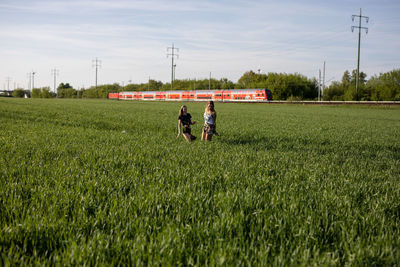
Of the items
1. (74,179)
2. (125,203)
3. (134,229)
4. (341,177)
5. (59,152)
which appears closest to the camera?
(134,229)

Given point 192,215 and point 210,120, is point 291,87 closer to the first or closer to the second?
point 210,120

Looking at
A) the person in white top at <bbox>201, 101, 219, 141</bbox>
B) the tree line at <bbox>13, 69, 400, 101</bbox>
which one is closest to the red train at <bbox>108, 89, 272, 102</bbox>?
the tree line at <bbox>13, 69, 400, 101</bbox>

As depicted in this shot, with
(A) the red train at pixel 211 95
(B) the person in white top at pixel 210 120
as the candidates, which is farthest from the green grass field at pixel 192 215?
(A) the red train at pixel 211 95

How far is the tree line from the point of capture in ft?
210

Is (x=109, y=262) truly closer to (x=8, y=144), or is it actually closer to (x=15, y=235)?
(x=15, y=235)

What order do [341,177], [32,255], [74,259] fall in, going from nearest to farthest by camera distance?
[74,259]
[32,255]
[341,177]

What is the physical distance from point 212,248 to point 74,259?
1.11 meters

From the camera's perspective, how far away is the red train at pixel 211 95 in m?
62.6

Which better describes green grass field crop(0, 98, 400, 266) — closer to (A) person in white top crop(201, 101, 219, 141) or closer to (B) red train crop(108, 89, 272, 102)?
(A) person in white top crop(201, 101, 219, 141)

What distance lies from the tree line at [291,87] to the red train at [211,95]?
12325 mm

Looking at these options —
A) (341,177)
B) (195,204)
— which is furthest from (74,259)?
(341,177)

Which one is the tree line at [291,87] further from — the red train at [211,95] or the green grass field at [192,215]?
the green grass field at [192,215]

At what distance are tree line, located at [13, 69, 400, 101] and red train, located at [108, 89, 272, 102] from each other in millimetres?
12325

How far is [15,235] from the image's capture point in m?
2.62
